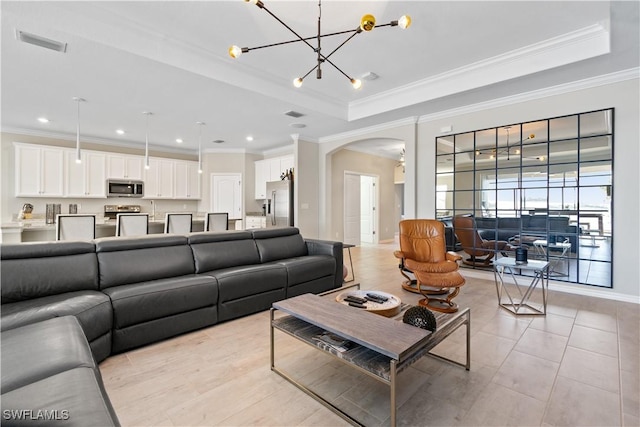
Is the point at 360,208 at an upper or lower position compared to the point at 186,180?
lower

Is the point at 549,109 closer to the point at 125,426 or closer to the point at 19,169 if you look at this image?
the point at 125,426

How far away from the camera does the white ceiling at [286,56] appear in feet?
9.02

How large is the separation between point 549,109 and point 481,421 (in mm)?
4223

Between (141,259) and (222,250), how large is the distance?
0.81 m

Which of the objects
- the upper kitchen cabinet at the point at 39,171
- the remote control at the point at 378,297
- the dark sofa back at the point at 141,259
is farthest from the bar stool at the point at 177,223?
the remote control at the point at 378,297

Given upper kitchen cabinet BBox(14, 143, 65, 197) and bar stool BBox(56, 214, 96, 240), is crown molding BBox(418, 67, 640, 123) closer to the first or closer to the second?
bar stool BBox(56, 214, 96, 240)

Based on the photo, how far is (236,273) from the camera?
9.84 ft

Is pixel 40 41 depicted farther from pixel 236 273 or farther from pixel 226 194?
pixel 226 194

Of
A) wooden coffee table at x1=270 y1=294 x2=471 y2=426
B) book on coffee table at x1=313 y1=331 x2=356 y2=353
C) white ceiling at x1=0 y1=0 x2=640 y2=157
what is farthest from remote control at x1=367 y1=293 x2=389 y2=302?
white ceiling at x1=0 y1=0 x2=640 y2=157

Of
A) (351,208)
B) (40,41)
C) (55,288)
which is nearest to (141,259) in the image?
(55,288)

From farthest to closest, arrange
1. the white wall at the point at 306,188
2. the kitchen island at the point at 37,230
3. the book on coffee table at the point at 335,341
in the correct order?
the white wall at the point at 306,188
the kitchen island at the point at 37,230
the book on coffee table at the point at 335,341

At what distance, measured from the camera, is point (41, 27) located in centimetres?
265

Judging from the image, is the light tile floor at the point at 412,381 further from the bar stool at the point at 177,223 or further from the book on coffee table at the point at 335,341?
the bar stool at the point at 177,223

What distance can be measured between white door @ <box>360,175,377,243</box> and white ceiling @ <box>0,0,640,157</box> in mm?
3745
